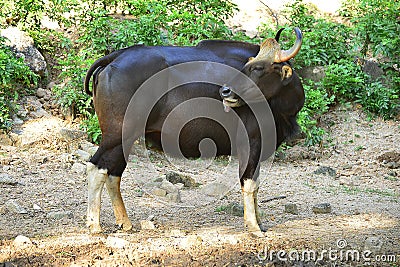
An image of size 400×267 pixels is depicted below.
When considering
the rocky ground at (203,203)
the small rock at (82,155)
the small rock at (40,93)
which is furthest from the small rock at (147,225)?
the small rock at (40,93)

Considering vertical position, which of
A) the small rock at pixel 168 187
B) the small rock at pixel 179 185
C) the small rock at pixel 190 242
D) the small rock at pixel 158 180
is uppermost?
the small rock at pixel 190 242

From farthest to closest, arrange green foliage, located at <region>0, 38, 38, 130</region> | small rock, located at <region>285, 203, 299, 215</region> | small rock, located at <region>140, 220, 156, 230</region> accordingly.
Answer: green foliage, located at <region>0, 38, 38, 130</region> → small rock, located at <region>285, 203, 299, 215</region> → small rock, located at <region>140, 220, 156, 230</region>

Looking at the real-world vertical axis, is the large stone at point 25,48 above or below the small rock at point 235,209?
above

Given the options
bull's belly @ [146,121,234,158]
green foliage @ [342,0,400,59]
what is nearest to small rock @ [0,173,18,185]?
bull's belly @ [146,121,234,158]

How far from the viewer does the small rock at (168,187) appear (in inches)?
293

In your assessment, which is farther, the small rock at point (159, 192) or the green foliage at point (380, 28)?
the green foliage at point (380, 28)

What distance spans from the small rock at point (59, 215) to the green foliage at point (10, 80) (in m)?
3.66

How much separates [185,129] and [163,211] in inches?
57.5

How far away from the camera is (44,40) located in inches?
456

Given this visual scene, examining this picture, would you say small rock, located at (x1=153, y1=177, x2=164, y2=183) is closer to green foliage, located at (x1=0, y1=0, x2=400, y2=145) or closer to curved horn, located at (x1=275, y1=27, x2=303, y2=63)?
green foliage, located at (x1=0, y1=0, x2=400, y2=145)

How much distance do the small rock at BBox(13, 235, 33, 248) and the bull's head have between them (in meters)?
2.35

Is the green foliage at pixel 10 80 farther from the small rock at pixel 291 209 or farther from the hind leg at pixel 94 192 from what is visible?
the small rock at pixel 291 209

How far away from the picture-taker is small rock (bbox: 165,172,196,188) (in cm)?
827

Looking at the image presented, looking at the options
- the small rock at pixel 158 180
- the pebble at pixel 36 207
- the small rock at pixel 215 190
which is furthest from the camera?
the small rock at pixel 158 180
